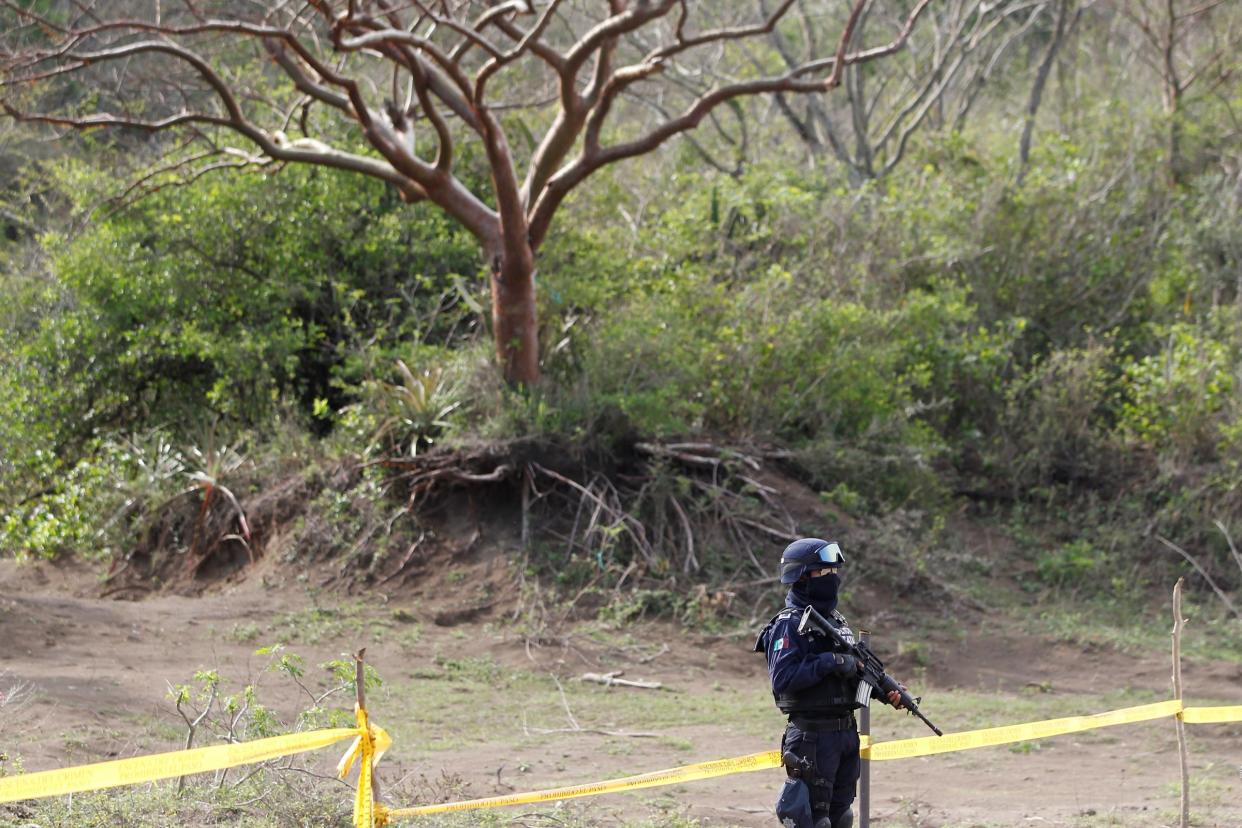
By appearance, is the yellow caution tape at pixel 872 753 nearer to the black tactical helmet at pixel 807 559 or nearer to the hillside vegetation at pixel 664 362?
the black tactical helmet at pixel 807 559

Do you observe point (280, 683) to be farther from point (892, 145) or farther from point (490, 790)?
point (892, 145)

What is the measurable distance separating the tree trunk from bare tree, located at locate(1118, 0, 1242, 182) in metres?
13.1

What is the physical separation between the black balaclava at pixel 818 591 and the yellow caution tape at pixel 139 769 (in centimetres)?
200

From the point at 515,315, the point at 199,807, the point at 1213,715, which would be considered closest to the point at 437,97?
the point at 515,315

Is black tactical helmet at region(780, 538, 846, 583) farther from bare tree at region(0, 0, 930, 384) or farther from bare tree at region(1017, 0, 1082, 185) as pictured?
bare tree at region(1017, 0, 1082, 185)

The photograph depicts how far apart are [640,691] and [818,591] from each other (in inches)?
236

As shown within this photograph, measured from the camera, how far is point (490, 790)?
7.25m

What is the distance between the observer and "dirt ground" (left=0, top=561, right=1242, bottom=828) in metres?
7.35

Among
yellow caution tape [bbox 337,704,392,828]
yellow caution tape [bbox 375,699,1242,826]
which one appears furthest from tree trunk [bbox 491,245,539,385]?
yellow caution tape [bbox 337,704,392,828]

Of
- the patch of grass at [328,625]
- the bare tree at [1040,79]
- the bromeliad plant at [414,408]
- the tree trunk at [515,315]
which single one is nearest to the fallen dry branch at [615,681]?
the patch of grass at [328,625]

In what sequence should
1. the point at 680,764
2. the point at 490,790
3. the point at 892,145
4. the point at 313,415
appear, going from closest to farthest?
the point at 490,790, the point at 680,764, the point at 313,415, the point at 892,145

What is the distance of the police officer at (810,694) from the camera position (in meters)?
4.98

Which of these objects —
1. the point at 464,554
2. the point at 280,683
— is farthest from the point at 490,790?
the point at 464,554

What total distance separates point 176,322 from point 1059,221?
12337mm
